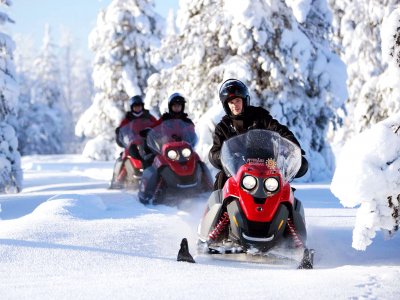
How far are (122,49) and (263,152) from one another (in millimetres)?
22992

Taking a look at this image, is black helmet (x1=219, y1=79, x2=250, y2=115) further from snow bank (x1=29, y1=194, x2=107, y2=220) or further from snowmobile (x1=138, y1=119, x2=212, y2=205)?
snowmobile (x1=138, y1=119, x2=212, y2=205)

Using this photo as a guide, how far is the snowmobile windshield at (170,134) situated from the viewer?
982 centimetres

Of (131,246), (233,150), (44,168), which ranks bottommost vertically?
(44,168)

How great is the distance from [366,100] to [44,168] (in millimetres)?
14656

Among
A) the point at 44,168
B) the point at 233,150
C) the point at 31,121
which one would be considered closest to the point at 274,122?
the point at 233,150

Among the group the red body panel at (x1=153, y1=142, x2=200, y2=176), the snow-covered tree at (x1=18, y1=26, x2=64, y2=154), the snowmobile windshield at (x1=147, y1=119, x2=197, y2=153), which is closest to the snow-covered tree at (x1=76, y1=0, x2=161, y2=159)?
the snowmobile windshield at (x1=147, y1=119, x2=197, y2=153)

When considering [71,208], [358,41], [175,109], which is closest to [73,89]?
[358,41]

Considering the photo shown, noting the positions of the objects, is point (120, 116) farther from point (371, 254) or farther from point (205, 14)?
point (371, 254)

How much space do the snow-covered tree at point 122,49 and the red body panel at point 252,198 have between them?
2214 cm

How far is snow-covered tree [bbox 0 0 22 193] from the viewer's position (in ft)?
45.6

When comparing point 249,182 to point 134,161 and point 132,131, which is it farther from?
point 132,131

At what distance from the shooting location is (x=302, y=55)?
14414mm

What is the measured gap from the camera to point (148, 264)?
4.64m

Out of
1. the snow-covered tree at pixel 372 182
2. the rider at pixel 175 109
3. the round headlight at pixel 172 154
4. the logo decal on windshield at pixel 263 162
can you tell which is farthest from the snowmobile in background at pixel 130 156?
the snow-covered tree at pixel 372 182
